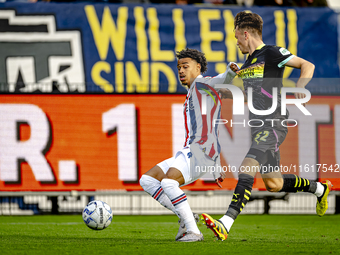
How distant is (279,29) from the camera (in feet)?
55.0

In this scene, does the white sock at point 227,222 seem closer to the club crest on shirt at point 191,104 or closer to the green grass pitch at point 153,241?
the green grass pitch at point 153,241

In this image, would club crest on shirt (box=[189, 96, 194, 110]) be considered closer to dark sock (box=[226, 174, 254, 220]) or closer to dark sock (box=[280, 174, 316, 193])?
dark sock (box=[226, 174, 254, 220])

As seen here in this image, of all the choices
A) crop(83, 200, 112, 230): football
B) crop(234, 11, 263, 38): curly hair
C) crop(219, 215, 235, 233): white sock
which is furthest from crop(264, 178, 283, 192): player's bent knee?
crop(83, 200, 112, 230): football

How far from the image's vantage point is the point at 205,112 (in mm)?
5871

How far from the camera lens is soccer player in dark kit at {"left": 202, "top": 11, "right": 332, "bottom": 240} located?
5.42 m

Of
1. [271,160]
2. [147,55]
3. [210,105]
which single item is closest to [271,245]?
[271,160]

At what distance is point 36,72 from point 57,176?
601 cm

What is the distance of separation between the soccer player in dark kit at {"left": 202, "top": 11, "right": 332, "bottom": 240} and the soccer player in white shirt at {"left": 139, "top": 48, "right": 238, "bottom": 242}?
31 cm

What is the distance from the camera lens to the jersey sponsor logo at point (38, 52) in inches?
620

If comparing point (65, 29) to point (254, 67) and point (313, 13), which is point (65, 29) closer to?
point (313, 13)

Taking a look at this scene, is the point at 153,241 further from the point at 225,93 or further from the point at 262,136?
the point at 225,93

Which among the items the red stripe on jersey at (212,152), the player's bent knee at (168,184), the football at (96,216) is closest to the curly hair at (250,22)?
the red stripe on jersey at (212,152)

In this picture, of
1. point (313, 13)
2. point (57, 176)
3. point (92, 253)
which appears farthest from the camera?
point (313, 13)

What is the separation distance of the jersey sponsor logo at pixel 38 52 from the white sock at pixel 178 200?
1058 cm
